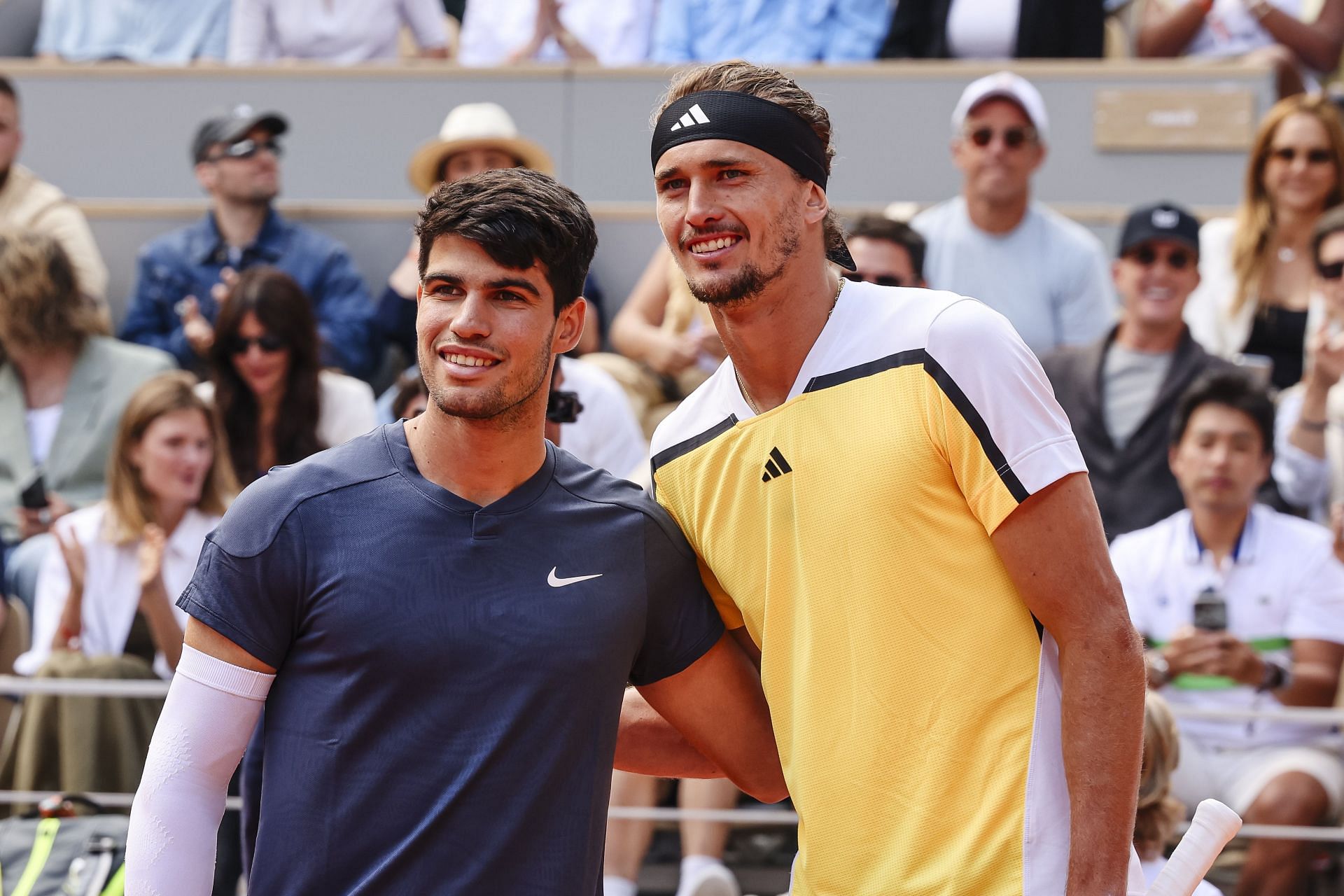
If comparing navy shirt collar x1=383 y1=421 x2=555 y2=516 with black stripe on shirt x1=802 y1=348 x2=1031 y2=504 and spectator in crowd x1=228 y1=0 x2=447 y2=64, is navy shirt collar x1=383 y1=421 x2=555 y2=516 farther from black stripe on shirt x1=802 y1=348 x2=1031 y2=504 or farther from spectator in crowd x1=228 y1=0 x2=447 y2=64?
spectator in crowd x1=228 y1=0 x2=447 y2=64

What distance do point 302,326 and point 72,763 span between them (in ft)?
6.30

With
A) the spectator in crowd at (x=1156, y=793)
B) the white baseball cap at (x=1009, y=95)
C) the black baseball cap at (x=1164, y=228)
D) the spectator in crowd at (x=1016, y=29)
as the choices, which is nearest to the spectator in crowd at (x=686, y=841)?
the spectator in crowd at (x=1156, y=793)

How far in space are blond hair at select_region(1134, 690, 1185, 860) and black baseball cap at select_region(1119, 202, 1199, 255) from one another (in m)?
2.54

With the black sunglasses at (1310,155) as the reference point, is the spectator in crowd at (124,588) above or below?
below

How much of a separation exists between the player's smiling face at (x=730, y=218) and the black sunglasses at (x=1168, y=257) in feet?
11.8

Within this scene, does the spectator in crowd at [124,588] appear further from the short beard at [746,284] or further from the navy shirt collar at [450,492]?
the short beard at [746,284]

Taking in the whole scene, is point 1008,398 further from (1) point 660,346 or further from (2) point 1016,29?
(2) point 1016,29

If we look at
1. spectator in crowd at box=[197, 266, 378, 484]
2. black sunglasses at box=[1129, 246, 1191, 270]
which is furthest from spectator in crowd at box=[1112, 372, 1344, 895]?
spectator in crowd at box=[197, 266, 378, 484]

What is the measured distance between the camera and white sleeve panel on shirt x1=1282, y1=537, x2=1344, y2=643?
5.28m

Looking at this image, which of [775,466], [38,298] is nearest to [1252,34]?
[38,298]

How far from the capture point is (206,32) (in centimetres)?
916

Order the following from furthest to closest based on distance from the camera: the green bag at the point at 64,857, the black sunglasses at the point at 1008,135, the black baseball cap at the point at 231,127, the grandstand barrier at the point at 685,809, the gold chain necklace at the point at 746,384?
the black baseball cap at the point at 231,127, the black sunglasses at the point at 1008,135, the grandstand barrier at the point at 685,809, the green bag at the point at 64,857, the gold chain necklace at the point at 746,384

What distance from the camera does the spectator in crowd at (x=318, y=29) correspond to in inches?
348

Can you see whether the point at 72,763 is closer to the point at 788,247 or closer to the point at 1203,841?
the point at 788,247
